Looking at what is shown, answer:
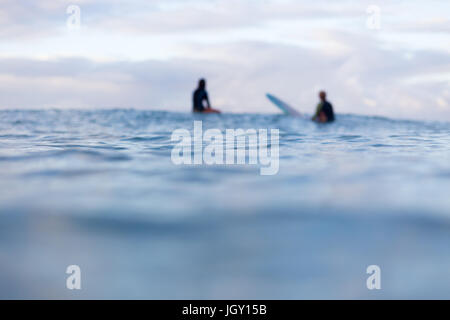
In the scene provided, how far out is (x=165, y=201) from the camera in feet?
8.37

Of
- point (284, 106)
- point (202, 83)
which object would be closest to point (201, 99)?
point (202, 83)

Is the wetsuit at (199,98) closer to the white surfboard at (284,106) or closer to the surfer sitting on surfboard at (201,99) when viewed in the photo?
the surfer sitting on surfboard at (201,99)

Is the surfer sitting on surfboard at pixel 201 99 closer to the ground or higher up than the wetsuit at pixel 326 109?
higher up

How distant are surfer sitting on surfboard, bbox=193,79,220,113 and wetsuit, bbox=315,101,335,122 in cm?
494

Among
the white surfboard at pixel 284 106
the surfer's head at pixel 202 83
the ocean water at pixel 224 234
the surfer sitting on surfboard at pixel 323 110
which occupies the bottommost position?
the ocean water at pixel 224 234

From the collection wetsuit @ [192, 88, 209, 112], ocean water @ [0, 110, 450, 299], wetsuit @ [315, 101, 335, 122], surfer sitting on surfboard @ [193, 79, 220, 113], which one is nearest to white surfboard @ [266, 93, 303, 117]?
wetsuit @ [315, 101, 335, 122]

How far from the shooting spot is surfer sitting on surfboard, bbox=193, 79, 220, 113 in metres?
15.3

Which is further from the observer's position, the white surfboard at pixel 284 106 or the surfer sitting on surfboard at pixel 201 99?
the surfer sitting on surfboard at pixel 201 99

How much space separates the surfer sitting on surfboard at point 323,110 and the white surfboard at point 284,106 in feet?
6.99

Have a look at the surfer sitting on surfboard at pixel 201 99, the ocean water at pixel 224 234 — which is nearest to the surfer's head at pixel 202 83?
the surfer sitting on surfboard at pixel 201 99

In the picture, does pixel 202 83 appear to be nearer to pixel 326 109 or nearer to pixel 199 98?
pixel 199 98

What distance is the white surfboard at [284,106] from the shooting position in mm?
15139

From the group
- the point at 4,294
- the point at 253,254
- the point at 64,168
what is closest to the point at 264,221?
the point at 253,254

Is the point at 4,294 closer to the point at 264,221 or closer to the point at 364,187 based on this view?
the point at 264,221
